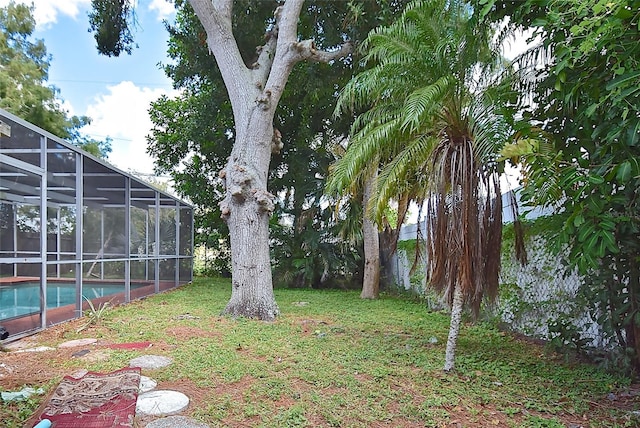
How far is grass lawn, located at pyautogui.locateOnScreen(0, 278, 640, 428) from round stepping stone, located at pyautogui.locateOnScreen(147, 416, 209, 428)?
0.19 ft

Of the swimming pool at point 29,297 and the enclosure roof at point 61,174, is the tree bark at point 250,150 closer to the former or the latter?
the enclosure roof at point 61,174

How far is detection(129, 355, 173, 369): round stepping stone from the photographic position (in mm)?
3627

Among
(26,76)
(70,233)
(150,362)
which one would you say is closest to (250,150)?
(150,362)

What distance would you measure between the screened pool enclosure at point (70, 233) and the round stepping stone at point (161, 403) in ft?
9.02

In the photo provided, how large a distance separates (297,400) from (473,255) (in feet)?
6.47

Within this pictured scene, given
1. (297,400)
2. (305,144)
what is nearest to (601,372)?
(297,400)

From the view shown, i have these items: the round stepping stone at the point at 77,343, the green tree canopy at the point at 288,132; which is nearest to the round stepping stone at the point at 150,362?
the round stepping stone at the point at 77,343

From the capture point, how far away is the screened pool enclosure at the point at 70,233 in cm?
496

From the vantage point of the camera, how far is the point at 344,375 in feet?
11.3

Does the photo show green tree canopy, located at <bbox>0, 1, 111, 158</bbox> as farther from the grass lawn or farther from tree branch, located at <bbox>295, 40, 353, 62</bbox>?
the grass lawn

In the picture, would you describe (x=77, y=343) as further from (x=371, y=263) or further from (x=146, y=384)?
(x=371, y=263)

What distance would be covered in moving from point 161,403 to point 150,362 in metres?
1.06

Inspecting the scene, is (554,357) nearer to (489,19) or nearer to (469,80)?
(469,80)

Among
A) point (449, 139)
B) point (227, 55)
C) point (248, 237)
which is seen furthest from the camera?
point (227, 55)
